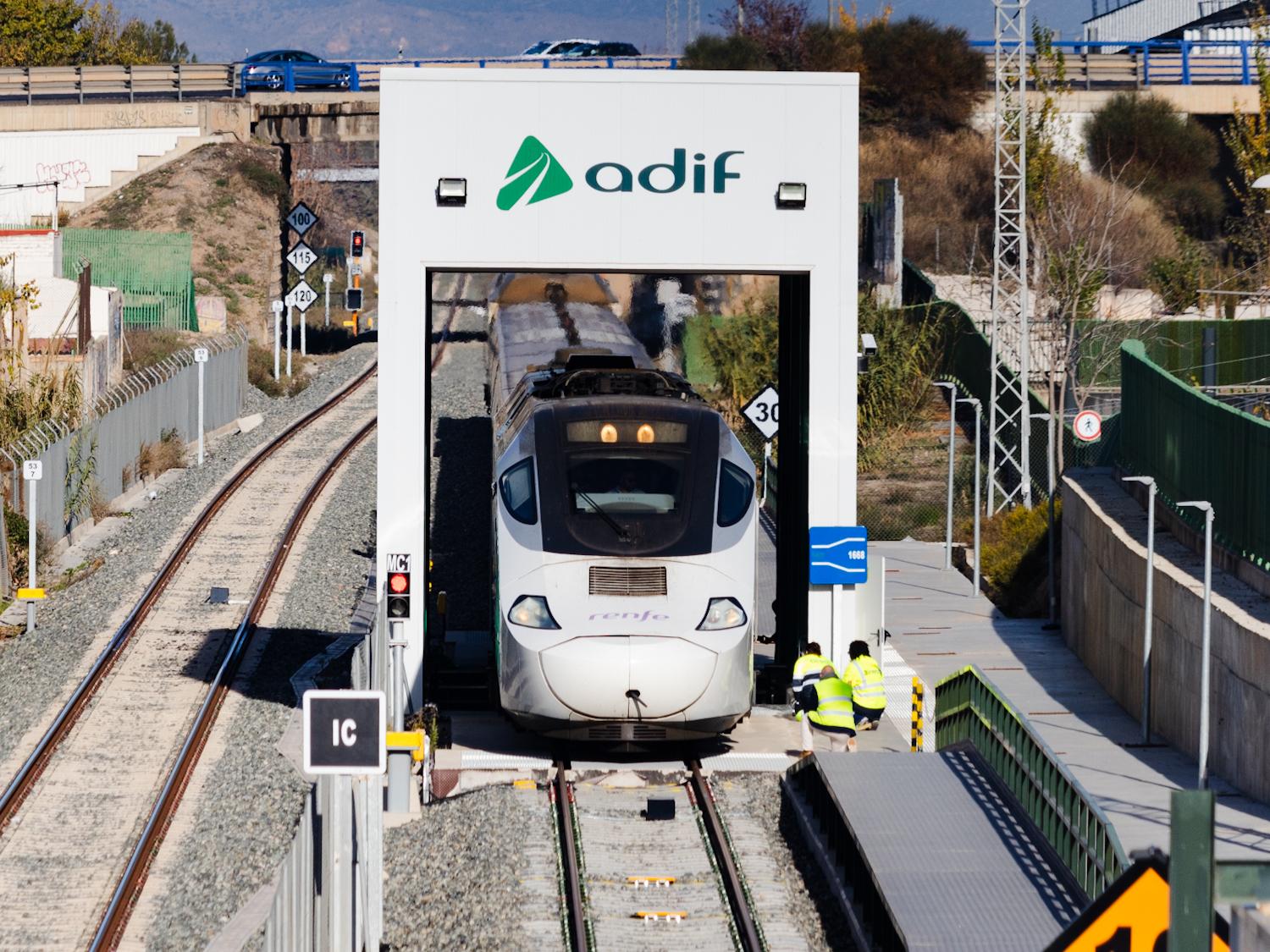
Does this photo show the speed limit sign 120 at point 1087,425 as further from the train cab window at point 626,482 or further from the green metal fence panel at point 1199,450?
the train cab window at point 626,482

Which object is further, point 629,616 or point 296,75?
point 296,75

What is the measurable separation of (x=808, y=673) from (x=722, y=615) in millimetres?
1865

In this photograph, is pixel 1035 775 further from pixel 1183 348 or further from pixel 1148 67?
pixel 1148 67

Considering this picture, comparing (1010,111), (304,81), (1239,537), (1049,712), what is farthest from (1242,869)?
(304,81)

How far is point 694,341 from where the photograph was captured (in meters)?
47.3

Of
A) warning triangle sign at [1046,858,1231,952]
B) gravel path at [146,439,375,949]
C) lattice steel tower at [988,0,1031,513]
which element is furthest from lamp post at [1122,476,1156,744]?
warning triangle sign at [1046,858,1231,952]

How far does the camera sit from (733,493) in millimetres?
18031

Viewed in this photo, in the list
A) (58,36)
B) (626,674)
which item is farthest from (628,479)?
(58,36)

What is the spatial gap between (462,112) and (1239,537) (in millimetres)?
10397

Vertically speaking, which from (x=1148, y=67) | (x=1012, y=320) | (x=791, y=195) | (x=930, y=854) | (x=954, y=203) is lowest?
(x=930, y=854)

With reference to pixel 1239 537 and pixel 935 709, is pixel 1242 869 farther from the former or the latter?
pixel 1239 537

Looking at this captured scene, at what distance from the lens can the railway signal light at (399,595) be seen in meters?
19.1

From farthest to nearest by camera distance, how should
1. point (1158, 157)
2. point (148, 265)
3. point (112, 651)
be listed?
point (1158, 157), point (148, 265), point (112, 651)

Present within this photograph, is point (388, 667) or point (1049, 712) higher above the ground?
point (388, 667)
